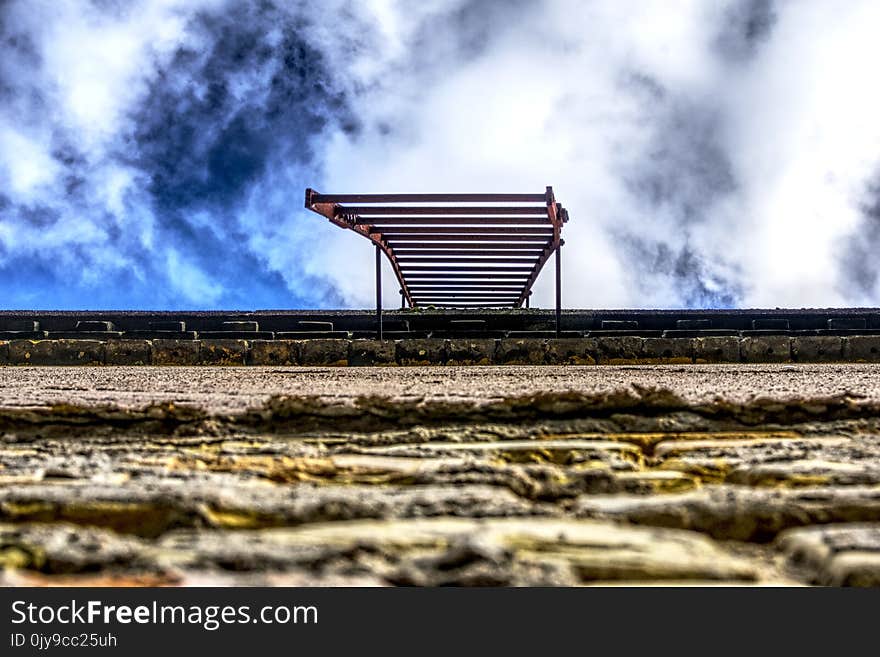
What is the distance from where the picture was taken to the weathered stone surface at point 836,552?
1.05m

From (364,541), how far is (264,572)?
7.8 inches

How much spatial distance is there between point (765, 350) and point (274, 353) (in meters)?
4.99

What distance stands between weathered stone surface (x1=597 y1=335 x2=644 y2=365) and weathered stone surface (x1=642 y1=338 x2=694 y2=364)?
7 centimetres

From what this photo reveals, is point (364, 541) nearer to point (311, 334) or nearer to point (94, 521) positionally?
point (94, 521)

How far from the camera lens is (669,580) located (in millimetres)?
1070

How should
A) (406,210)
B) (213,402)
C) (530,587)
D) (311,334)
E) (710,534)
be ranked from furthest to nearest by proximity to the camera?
(311,334)
(406,210)
(213,402)
(710,534)
(530,587)

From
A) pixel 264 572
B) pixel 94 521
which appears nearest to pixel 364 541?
pixel 264 572

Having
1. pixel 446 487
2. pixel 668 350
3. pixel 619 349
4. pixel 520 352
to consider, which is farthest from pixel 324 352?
pixel 446 487

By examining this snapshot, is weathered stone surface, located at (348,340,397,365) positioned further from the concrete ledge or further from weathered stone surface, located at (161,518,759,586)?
weathered stone surface, located at (161,518,759,586)

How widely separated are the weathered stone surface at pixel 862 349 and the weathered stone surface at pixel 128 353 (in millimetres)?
7104

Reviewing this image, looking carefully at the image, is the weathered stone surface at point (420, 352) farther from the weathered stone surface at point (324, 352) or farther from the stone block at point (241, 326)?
the stone block at point (241, 326)

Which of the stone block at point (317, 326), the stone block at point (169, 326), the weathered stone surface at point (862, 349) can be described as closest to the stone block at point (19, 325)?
the stone block at point (169, 326)

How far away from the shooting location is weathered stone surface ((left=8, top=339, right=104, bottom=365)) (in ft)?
19.9

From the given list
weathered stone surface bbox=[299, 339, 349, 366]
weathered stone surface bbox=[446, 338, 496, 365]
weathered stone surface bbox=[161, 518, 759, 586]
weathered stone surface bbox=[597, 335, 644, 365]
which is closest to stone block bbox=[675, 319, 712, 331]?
weathered stone surface bbox=[597, 335, 644, 365]
